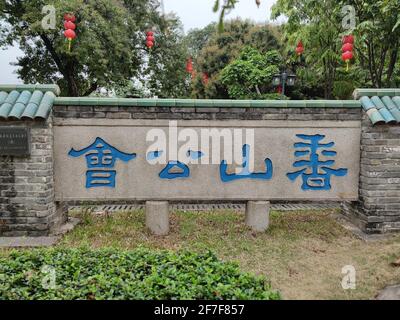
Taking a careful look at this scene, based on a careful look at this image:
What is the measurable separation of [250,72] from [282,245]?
907cm

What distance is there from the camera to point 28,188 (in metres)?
5.48

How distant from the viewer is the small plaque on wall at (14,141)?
5348mm

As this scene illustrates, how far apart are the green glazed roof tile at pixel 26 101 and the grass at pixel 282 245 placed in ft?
6.28

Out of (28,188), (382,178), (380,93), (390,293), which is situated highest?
(380,93)

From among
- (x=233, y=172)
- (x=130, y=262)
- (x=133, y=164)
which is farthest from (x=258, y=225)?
(x=130, y=262)

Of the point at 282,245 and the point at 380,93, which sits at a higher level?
the point at 380,93

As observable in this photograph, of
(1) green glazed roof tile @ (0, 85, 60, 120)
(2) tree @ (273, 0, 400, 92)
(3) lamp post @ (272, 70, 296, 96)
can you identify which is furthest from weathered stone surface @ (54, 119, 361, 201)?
(3) lamp post @ (272, 70, 296, 96)

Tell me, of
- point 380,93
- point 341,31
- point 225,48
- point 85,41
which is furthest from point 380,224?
point 225,48

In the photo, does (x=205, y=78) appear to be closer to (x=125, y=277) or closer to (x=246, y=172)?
(x=246, y=172)

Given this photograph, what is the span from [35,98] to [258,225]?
3.99 meters

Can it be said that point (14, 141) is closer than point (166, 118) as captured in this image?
Yes

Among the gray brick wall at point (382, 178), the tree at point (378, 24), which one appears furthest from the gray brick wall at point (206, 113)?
the tree at point (378, 24)

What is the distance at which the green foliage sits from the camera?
13.2m
